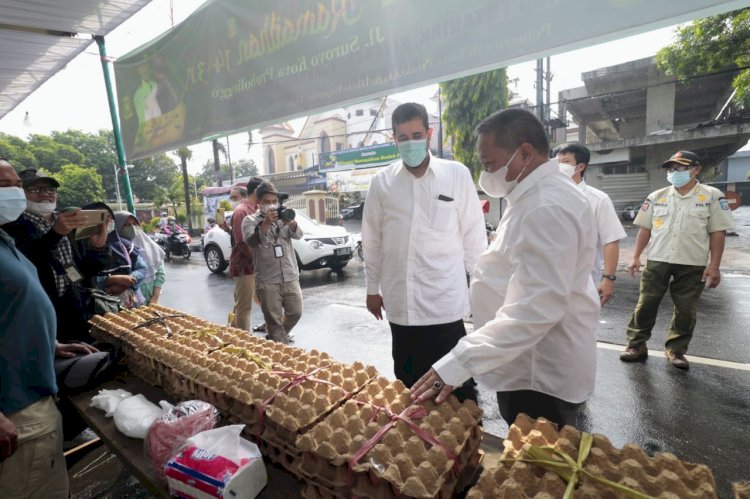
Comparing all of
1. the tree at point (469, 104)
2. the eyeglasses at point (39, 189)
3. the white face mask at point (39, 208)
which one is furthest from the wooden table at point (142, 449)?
the tree at point (469, 104)

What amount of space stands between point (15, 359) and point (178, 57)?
5.71 ft

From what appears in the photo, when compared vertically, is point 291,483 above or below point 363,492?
below

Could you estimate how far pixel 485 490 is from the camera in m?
0.94

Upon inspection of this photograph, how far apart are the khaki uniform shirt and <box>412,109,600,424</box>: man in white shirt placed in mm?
3064

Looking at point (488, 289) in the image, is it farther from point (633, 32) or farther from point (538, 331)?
point (633, 32)

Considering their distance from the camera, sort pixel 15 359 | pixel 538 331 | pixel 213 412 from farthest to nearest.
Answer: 1. pixel 15 359
2. pixel 213 412
3. pixel 538 331

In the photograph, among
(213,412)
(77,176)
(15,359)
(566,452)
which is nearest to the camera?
(566,452)

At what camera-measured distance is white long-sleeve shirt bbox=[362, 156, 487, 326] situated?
2355mm

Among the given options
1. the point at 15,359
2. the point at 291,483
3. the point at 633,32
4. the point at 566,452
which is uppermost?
the point at 633,32

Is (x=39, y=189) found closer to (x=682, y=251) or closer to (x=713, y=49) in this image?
(x=682, y=251)

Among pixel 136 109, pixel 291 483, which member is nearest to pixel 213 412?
pixel 291 483

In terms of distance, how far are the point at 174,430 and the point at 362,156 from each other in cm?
2818

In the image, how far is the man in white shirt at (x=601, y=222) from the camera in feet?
10.6

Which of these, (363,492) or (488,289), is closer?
(363,492)
